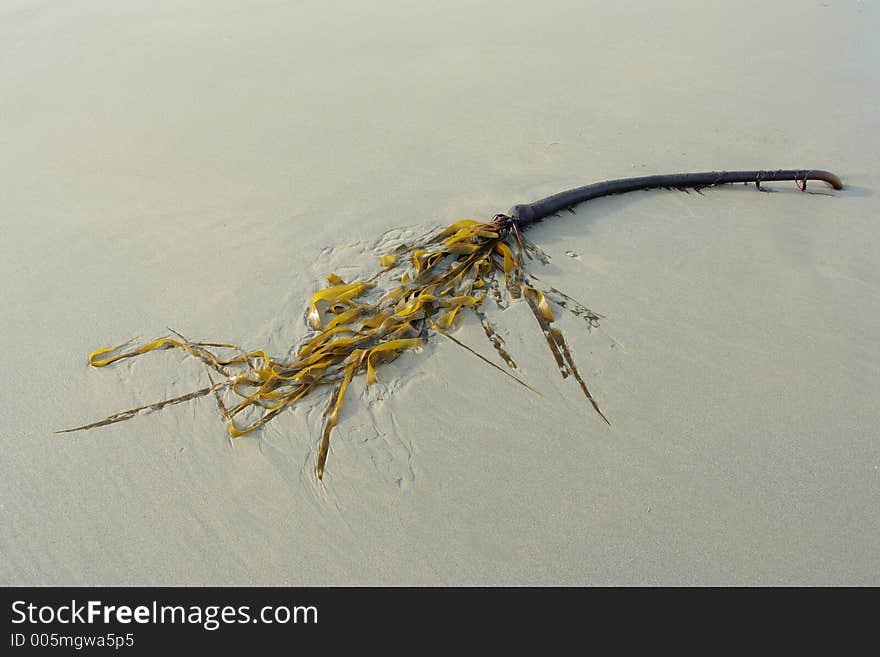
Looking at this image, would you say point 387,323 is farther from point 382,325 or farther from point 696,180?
point 696,180

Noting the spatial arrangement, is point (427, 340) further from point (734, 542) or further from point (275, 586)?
point (734, 542)

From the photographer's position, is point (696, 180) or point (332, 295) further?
point (696, 180)

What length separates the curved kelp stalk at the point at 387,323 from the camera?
1.69 meters

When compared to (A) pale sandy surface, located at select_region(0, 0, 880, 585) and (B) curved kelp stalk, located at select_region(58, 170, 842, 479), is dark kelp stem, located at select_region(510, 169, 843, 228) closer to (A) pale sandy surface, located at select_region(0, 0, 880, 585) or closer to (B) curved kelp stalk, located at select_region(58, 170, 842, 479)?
(A) pale sandy surface, located at select_region(0, 0, 880, 585)

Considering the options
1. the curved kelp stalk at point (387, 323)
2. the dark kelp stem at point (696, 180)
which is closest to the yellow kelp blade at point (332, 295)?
the curved kelp stalk at point (387, 323)

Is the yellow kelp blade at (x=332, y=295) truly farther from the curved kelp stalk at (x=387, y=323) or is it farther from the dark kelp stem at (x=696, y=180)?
the dark kelp stem at (x=696, y=180)

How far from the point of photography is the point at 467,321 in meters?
1.88

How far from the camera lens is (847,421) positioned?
1.62 metres

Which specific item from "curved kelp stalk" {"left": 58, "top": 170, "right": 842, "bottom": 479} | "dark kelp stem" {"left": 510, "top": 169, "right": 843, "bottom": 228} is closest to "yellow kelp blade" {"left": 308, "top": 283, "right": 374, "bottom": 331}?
"curved kelp stalk" {"left": 58, "top": 170, "right": 842, "bottom": 479}

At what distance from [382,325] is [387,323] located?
0.05ft

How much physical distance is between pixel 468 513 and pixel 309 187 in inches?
56.6

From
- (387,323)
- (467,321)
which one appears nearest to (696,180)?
(467,321)

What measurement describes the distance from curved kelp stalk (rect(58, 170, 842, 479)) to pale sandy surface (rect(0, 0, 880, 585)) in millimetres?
43

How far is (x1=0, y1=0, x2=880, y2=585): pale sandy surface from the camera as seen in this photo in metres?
1.42
